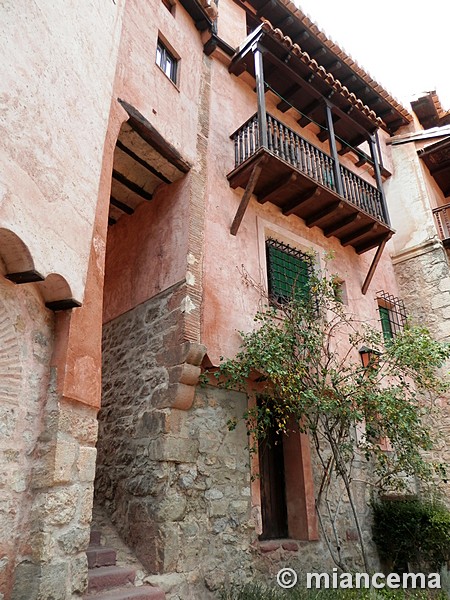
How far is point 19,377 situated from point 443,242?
416 inches

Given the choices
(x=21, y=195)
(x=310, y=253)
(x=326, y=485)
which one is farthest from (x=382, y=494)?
(x=21, y=195)

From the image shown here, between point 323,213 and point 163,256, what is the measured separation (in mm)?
3447

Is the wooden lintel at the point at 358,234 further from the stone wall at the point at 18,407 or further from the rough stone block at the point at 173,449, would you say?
the stone wall at the point at 18,407

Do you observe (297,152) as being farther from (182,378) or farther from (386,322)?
(386,322)

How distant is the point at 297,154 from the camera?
25.3 feet

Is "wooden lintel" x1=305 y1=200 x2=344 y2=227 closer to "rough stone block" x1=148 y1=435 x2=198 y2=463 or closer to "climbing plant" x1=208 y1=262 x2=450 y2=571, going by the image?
"climbing plant" x1=208 y1=262 x2=450 y2=571

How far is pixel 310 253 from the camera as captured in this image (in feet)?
27.2

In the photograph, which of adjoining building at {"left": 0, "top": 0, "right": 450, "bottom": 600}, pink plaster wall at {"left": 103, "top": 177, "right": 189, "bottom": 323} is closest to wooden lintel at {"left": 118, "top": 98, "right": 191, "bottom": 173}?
adjoining building at {"left": 0, "top": 0, "right": 450, "bottom": 600}

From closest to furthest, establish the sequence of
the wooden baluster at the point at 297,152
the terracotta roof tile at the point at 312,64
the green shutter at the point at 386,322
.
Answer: the wooden baluster at the point at 297,152 → the terracotta roof tile at the point at 312,64 → the green shutter at the point at 386,322

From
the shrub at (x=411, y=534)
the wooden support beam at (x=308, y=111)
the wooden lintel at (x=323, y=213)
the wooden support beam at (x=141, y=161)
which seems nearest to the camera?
the wooden support beam at (x=141, y=161)

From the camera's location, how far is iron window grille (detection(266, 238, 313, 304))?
7489 mm

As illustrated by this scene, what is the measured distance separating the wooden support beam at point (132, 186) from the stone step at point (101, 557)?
5081 mm

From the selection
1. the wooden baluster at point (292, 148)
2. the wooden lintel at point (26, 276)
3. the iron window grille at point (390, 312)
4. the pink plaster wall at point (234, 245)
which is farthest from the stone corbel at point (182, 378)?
the iron window grille at point (390, 312)

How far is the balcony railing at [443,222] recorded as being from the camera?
11156 mm
